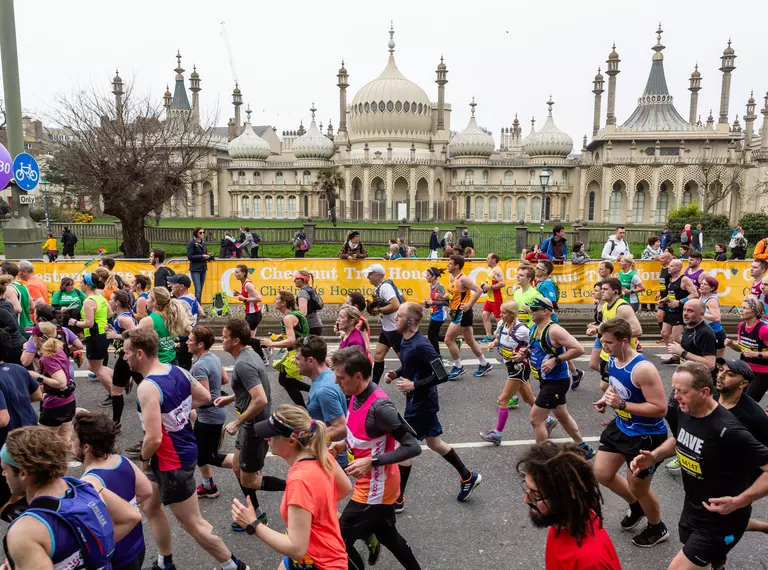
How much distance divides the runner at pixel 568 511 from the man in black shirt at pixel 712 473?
152 cm

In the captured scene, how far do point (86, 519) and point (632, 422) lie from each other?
4.12 m

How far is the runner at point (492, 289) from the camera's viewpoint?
38.3ft

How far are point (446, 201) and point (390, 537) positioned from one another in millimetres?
64668

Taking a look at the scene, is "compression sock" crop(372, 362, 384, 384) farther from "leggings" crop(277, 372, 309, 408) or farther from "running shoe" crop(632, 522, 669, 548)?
"running shoe" crop(632, 522, 669, 548)

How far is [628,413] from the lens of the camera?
16.5ft

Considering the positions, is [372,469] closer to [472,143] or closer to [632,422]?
[632,422]

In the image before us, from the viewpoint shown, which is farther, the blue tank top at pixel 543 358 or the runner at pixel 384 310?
the runner at pixel 384 310

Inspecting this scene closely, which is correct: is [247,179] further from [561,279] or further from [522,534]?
[522,534]

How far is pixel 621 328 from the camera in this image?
4969 millimetres

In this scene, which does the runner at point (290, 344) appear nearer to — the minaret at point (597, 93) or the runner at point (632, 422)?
the runner at point (632, 422)

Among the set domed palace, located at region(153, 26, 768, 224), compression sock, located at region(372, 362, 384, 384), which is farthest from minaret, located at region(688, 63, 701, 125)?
compression sock, located at region(372, 362, 384, 384)

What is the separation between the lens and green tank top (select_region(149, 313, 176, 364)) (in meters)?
7.09

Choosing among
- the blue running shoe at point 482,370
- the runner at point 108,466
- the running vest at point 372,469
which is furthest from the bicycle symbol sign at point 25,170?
the running vest at point 372,469

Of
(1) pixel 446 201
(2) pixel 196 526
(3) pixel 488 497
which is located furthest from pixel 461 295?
(1) pixel 446 201
